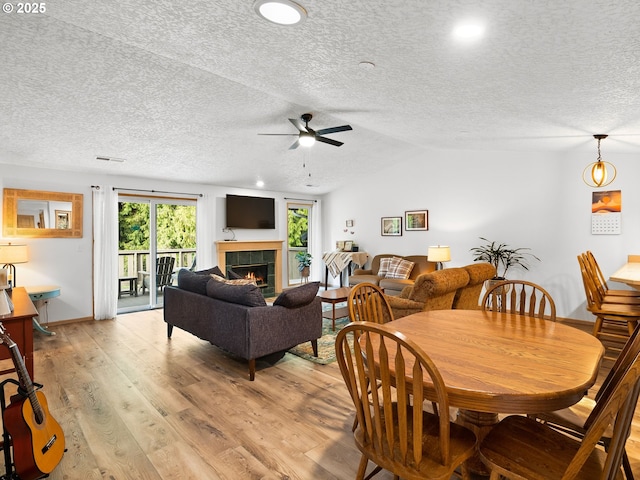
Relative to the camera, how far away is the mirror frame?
15.0 ft

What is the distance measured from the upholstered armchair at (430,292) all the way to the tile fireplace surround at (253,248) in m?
4.11

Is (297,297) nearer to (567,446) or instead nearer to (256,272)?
(567,446)

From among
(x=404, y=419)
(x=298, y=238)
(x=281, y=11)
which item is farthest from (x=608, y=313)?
(x=298, y=238)

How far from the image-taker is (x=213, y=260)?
6551mm

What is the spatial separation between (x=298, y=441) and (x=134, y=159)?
4306 mm

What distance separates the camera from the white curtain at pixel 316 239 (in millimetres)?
8391

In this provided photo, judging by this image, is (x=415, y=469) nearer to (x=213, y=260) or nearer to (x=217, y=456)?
(x=217, y=456)

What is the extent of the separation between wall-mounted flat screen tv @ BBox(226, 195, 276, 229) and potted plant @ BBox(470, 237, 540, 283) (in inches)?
159

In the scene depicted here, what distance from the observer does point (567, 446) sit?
1345 mm

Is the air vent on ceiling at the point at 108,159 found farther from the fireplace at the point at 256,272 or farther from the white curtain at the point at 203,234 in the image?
the fireplace at the point at 256,272

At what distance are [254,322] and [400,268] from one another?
153 inches

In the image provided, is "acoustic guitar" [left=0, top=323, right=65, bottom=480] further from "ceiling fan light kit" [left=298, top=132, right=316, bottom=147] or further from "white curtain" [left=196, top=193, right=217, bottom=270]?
"white curtain" [left=196, top=193, right=217, bottom=270]

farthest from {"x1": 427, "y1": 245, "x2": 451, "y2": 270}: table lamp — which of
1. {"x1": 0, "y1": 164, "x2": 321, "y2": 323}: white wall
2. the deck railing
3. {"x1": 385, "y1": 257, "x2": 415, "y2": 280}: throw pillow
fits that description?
{"x1": 0, "y1": 164, "x2": 321, "y2": 323}: white wall

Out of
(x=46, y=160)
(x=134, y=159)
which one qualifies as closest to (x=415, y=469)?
(x=134, y=159)
